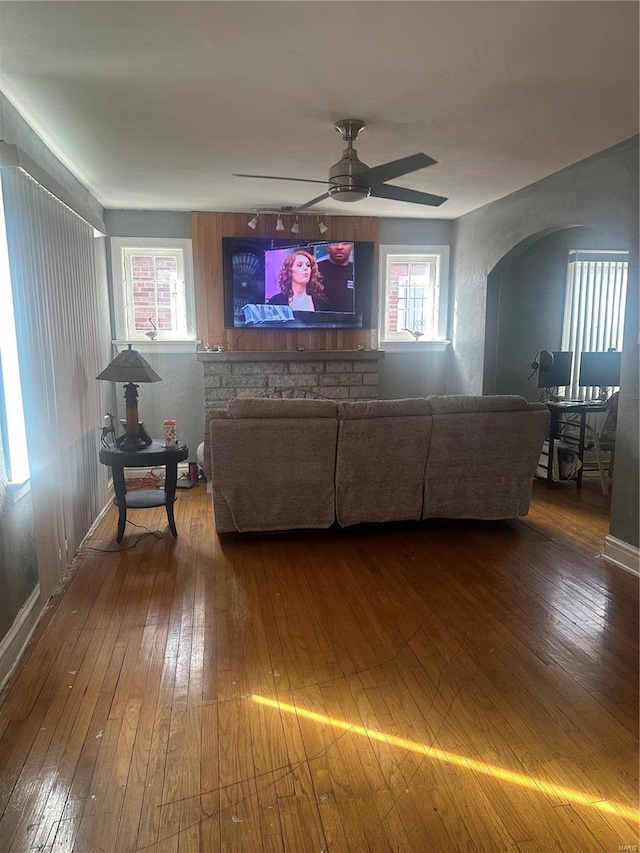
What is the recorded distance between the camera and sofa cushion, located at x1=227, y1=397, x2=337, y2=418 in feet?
11.0

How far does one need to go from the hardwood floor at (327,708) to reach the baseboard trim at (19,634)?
1.8 inches

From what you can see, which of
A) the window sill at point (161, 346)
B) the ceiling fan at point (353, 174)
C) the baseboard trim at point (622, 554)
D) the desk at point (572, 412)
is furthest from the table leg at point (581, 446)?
the window sill at point (161, 346)

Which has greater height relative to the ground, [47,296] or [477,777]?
[47,296]

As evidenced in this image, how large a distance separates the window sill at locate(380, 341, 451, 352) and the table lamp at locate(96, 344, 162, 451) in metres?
2.92

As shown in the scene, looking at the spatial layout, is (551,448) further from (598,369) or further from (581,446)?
(598,369)

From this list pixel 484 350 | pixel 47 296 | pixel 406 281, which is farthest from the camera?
pixel 406 281

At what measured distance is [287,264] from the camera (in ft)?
→ 17.8

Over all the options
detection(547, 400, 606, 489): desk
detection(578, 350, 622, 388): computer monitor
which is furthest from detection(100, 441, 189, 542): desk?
detection(578, 350, 622, 388): computer monitor

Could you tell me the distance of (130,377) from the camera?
11.7 ft

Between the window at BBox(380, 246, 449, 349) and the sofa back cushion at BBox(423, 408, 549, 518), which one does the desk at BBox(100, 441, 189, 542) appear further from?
the window at BBox(380, 246, 449, 349)

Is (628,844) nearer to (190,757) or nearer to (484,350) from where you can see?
(190,757)

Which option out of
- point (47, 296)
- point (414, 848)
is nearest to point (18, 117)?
point (47, 296)

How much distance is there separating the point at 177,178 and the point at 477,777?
4.18 metres

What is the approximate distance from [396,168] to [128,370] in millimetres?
2090
